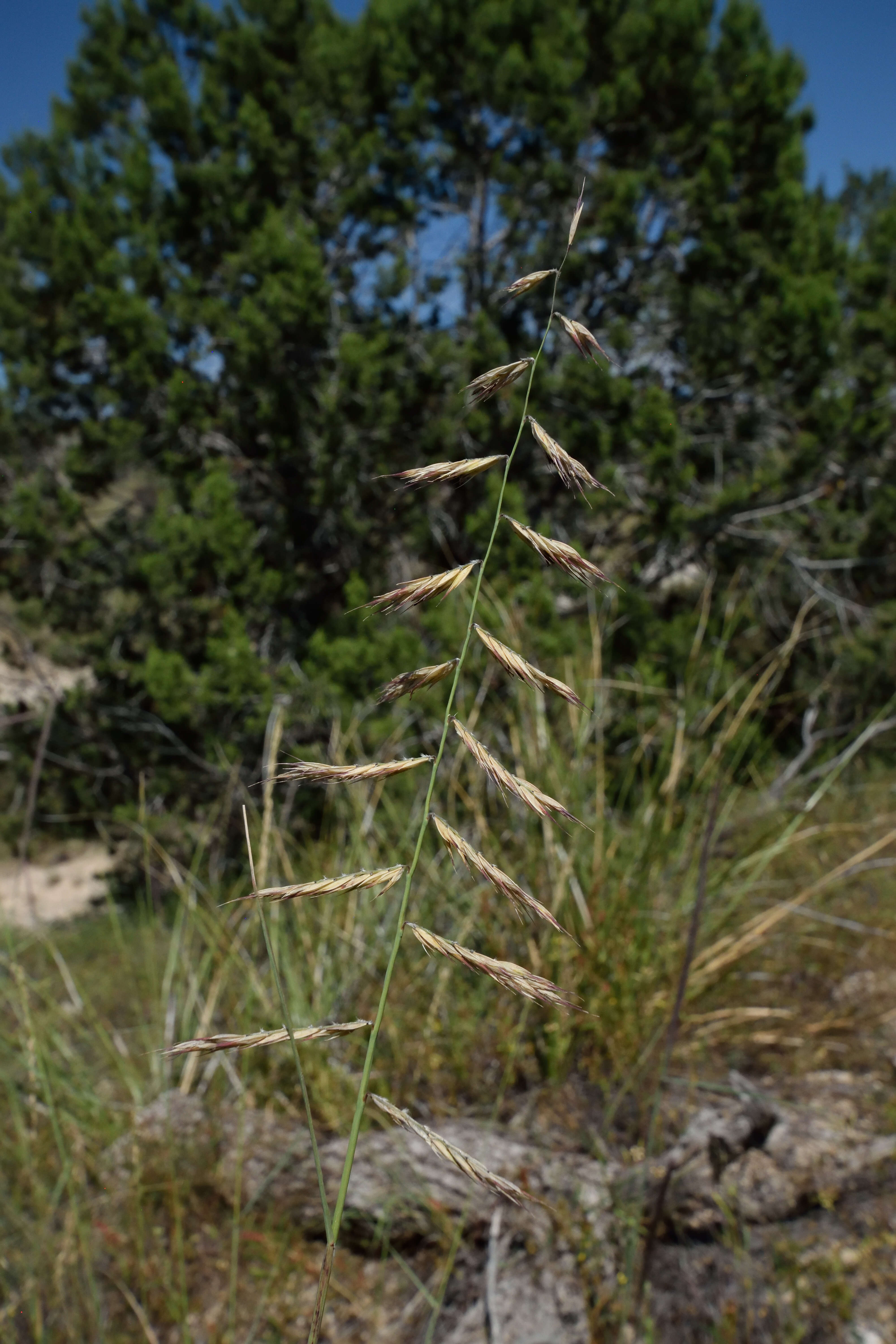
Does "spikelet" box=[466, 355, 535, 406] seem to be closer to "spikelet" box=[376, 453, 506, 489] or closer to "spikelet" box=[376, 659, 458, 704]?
"spikelet" box=[376, 453, 506, 489]

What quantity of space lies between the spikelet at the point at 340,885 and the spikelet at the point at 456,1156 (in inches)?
4.9

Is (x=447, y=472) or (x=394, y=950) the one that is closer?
(x=394, y=950)

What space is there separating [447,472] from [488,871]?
27 centimetres

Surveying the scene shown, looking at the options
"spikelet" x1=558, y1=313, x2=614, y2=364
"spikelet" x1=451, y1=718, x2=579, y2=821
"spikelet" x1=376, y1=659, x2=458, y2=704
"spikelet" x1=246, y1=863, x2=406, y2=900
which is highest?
"spikelet" x1=558, y1=313, x2=614, y2=364

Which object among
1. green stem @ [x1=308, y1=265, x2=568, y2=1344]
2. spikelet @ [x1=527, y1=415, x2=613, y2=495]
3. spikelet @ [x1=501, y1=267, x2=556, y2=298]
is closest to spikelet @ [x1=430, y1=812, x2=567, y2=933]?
green stem @ [x1=308, y1=265, x2=568, y2=1344]

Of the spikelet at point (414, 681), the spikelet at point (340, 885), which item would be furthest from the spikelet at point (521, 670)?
the spikelet at point (340, 885)

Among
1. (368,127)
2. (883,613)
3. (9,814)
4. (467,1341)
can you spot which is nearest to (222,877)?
(9,814)

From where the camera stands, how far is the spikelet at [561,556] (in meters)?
0.64

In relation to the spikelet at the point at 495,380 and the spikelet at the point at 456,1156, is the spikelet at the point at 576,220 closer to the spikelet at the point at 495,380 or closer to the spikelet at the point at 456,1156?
the spikelet at the point at 495,380

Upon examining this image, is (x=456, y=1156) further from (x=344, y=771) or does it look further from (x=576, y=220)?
(x=576, y=220)

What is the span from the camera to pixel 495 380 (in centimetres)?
65

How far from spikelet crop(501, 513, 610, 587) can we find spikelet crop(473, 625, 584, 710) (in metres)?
0.07

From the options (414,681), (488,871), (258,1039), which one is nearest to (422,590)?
(414,681)

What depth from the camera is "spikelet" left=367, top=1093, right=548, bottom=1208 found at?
0.54 m
